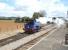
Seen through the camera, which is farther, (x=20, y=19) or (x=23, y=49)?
(x=20, y=19)

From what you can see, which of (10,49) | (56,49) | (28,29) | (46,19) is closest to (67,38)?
(56,49)

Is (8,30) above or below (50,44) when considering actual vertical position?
below

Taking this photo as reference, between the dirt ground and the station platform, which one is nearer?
the station platform

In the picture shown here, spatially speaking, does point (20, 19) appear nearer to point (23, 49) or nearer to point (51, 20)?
point (51, 20)

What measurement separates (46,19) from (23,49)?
9211 cm

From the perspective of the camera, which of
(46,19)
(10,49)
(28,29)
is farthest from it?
(46,19)

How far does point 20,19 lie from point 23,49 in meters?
92.7

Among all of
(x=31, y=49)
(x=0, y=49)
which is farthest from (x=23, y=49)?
(x=0, y=49)

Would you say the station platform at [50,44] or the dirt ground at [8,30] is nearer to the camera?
the station platform at [50,44]

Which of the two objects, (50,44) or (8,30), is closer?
(50,44)

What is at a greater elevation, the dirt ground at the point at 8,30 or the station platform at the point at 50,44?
the station platform at the point at 50,44

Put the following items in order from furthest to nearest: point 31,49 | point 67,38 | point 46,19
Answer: point 46,19 → point 67,38 → point 31,49

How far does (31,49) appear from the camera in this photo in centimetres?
1859

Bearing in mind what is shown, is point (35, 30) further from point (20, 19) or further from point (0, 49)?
point (20, 19)
